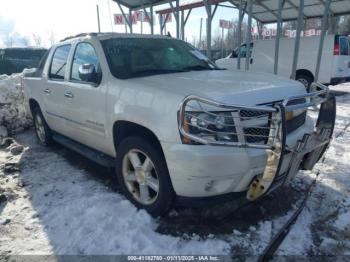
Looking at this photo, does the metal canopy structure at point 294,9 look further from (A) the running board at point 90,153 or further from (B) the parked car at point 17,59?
(B) the parked car at point 17,59

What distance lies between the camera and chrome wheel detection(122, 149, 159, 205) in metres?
3.31

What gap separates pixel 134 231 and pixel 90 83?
5.88 feet

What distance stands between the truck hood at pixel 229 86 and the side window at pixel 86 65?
0.58 meters

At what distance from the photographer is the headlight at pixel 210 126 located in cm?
267

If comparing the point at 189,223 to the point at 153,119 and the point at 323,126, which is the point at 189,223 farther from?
the point at 323,126

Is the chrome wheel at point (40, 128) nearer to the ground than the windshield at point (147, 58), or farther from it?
nearer to the ground

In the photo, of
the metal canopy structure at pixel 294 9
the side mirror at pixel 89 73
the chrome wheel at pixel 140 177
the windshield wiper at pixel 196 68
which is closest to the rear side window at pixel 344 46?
the metal canopy structure at pixel 294 9

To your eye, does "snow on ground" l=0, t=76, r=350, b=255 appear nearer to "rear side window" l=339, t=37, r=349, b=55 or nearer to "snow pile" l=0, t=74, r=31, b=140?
"snow pile" l=0, t=74, r=31, b=140

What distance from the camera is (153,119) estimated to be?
117 inches

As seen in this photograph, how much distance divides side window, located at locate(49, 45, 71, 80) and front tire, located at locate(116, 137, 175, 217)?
194 cm

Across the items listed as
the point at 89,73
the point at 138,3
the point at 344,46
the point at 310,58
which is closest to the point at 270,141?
the point at 89,73

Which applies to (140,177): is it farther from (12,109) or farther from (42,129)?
(12,109)

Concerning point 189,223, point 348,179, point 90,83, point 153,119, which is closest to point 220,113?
point 153,119

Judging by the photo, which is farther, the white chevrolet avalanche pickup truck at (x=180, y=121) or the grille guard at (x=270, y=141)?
the white chevrolet avalanche pickup truck at (x=180, y=121)
